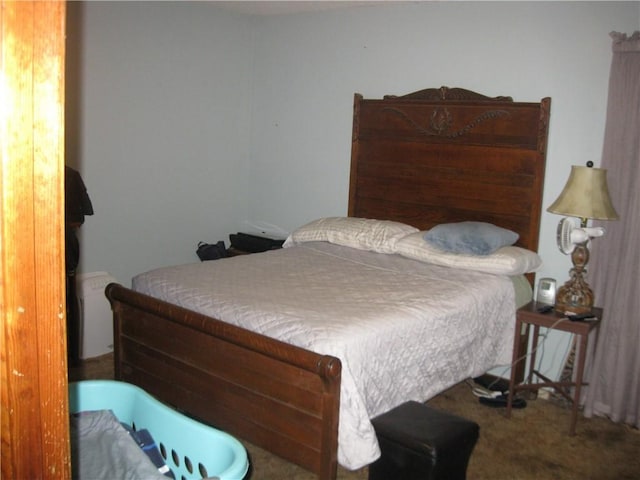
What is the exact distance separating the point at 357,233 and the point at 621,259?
5.01 feet

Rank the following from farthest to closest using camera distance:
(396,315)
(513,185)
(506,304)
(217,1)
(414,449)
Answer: (217,1), (513,185), (506,304), (396,315), (414,449)

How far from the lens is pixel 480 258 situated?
11.1 feet

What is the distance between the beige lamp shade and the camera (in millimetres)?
3084

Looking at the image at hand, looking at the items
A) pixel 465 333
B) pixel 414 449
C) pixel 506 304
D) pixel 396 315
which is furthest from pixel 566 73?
pixel 414 449

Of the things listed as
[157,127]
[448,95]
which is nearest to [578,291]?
[448,95]

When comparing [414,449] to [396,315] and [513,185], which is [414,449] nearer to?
[396,315]

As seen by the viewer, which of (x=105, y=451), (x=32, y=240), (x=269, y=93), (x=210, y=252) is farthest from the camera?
(x=269, y=93)

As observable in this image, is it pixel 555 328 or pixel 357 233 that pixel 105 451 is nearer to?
pixel 555 328

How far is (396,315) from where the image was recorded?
2658 mm

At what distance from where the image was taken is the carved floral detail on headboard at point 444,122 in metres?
3.75

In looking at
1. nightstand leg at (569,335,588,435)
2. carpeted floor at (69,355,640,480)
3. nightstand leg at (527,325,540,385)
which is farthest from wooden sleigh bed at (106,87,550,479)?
nightstand leg at (569,335,588,435)

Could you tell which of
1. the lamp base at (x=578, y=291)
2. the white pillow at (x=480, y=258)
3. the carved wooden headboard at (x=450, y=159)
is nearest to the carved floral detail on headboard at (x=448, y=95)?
the carved wooden headboard at (x=450, y=159)

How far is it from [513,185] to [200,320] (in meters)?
2.06

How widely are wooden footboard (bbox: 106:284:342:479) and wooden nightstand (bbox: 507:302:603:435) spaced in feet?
4.50
